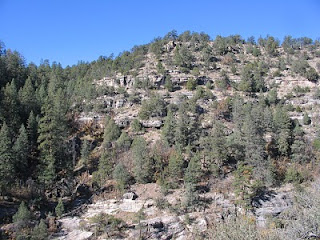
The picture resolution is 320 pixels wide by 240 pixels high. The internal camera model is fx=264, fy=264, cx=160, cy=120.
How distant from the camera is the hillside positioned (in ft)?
87.0

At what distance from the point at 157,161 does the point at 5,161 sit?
1781 centimetres

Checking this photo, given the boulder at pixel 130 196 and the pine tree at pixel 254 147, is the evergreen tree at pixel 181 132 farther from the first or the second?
the boulder at pixel 130 196

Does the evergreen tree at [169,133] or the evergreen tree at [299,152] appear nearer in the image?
the evergreen tree at [299,152]

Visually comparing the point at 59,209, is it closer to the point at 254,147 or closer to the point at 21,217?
the point at 21,217

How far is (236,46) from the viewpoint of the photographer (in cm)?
8412

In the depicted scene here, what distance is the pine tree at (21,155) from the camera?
107 ft

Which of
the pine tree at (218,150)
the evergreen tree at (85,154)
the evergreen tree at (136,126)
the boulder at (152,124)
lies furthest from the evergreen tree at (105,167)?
the pine tree at (218,150)

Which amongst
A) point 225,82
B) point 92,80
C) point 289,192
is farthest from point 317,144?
point 92,80

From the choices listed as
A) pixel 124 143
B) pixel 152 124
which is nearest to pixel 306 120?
pixel 152 124

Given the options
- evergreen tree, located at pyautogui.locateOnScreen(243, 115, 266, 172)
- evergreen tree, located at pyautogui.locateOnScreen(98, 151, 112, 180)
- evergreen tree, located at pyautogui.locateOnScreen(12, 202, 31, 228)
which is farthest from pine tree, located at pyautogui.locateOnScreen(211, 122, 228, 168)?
evergreen tree, located at pyautogui.locateOnScreen(12, 202, 31, 228)

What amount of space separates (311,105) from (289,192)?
28749 mm

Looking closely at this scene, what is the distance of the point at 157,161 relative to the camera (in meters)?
34.2

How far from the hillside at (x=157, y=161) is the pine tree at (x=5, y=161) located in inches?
4.4

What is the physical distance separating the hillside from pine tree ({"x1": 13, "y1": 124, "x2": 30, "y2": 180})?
13cm
